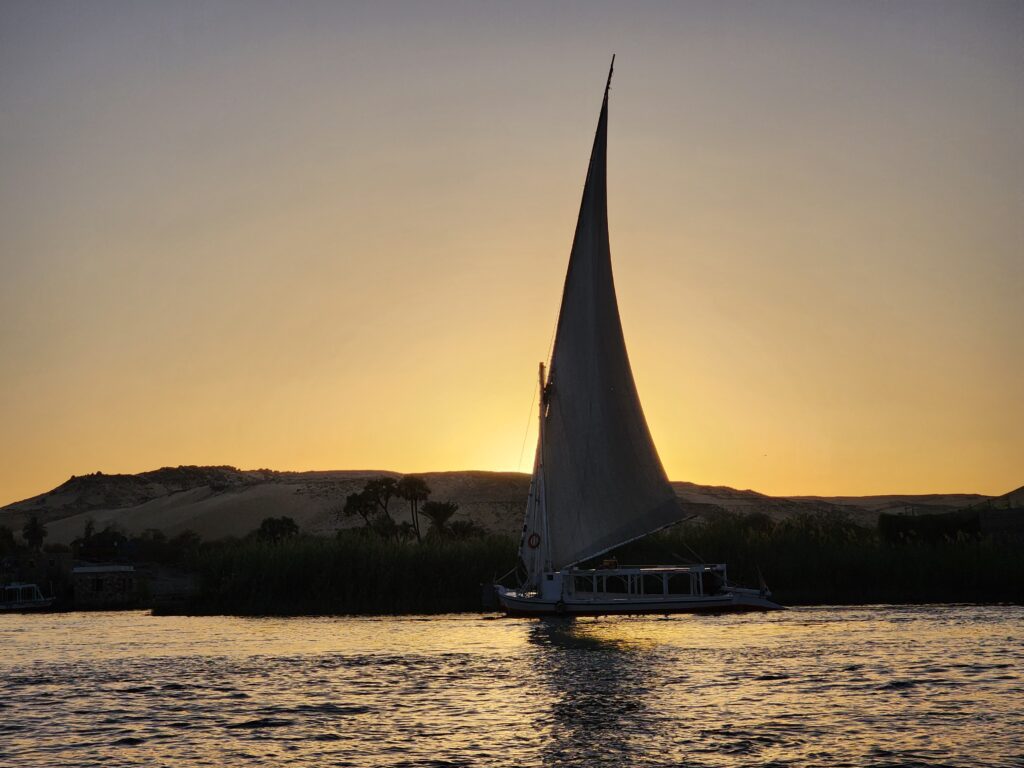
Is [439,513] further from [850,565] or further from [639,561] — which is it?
[850,565]

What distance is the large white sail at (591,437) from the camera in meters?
47.2

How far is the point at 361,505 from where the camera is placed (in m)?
92.2

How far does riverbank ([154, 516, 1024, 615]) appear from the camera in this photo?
175ft

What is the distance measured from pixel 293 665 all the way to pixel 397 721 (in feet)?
33.9

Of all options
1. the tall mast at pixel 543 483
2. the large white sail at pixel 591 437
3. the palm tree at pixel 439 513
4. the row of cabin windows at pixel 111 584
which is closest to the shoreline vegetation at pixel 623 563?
the tall mast at pixel 543 483

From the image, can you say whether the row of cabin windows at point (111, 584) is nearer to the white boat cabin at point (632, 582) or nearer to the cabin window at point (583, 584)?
the cabin window at point (583, 584)

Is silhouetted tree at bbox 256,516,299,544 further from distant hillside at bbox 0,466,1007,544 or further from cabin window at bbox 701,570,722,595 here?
distant hillside at bbox 0,466,1007,544

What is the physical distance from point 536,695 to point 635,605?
19411 mm

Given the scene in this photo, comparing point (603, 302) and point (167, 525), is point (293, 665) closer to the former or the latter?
point (603, 302)

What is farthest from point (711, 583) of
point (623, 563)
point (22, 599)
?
point (22, 599)

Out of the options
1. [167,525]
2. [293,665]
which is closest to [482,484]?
[167,525]

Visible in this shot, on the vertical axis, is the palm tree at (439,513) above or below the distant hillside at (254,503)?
below

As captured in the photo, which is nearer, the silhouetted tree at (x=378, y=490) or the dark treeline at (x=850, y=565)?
the dark treeline at (x=850, y=565)

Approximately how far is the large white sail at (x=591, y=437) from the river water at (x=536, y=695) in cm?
350
